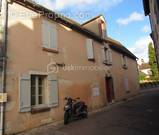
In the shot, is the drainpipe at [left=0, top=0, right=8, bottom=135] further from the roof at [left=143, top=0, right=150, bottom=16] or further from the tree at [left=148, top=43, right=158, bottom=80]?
the tree at [left=148, top=43, right=158, bottom=80]

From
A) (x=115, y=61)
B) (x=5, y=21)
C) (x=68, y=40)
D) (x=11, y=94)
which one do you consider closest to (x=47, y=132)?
(x=11, y=94)

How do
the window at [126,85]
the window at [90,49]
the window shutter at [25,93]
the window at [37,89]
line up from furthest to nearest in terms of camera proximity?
the window at [126,85], the window at [90,49], the window at [37,89], the window shutter at [25,93]

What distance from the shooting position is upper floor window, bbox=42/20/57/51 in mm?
8805

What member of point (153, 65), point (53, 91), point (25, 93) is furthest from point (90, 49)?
point (153, 65)

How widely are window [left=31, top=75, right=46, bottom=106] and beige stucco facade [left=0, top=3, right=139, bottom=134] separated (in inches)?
12.0

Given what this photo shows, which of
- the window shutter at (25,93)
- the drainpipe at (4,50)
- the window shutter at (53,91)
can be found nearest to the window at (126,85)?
the window shutter at (53,91)

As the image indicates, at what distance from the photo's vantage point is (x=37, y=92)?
8.09m

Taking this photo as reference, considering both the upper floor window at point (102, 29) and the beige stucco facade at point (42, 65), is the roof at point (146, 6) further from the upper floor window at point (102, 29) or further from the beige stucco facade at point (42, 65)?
the beige stucco facade at point (42, 65)

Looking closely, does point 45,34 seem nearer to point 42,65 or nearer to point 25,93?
point 42,65

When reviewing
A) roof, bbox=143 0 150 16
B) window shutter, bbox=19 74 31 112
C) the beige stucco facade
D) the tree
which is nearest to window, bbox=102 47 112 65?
the beige stucco facade

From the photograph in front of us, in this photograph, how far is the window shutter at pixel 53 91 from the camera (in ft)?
27.8

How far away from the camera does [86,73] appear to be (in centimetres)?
1168

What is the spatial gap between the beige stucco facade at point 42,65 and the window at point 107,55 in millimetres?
921

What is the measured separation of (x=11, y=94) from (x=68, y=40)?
15.2 ft
